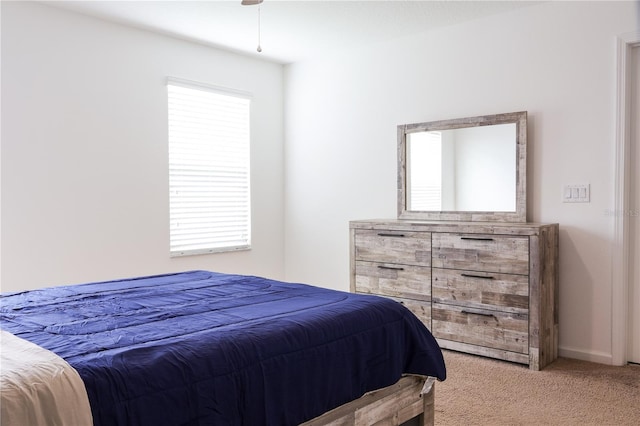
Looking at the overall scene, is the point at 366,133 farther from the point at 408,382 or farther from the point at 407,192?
the point at 408,382

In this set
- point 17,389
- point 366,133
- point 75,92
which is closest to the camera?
point 17,389

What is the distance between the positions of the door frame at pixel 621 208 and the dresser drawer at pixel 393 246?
3.96ft

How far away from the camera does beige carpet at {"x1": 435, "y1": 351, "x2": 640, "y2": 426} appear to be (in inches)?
106

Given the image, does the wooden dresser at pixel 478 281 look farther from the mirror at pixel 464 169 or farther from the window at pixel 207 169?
the window at pixel 207 169

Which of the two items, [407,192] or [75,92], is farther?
[407,192]

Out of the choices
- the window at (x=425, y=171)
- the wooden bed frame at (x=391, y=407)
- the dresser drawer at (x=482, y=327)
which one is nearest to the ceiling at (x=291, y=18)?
the window at (x=425, y=171)

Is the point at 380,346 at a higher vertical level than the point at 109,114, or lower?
lower

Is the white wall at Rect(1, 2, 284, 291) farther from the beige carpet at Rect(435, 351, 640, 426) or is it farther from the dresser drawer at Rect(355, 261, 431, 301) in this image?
the beige carpet at Rect(435, 351, 640, 426)

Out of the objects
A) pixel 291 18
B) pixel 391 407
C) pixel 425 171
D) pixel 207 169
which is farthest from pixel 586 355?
pixel 207 169

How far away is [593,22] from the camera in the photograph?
353 centimetres

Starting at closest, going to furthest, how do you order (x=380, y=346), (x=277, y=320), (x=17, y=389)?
(x=17, y=389), (x=277, y=320), (x=380, y=346)

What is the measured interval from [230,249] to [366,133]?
1638 mm

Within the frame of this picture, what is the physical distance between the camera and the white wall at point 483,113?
3535mm

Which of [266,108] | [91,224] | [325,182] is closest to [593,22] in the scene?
[325,182]
